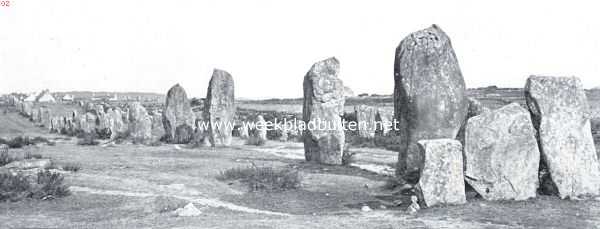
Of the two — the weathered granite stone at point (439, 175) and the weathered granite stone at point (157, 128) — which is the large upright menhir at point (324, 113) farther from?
the weathered granite stone at point (157, 128)

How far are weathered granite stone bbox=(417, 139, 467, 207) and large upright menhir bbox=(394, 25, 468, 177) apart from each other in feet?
7.81

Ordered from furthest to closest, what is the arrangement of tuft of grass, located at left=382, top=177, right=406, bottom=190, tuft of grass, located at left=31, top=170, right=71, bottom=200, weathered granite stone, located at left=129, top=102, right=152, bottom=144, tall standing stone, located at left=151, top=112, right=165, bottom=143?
tall standing stone, located at left=151, top=112, right=165, bottom=143, weathered granite stone, located at left=129, top=102, right=152, bottom=144, tuft of grass, located at left=382, top=177, right=406, bottom=190, tuft of grass, located at left=31, top=170, right=71, bottom=200

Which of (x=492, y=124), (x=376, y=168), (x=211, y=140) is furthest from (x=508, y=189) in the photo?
(x=211, y=140)

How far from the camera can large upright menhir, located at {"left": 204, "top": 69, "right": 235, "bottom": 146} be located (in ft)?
78.2

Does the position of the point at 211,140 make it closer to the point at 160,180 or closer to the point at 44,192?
the point at 160,180

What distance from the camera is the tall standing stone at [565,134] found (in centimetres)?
938

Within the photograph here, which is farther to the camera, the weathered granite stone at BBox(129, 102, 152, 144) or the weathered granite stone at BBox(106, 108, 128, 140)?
the weathered granite stone at BBox(106, 108, 128, 140)

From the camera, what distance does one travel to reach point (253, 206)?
392 inches

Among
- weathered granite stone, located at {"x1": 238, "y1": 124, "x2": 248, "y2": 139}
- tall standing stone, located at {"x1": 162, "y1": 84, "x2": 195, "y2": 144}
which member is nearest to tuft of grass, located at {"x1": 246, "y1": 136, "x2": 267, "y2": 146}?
tall standing stone, located at {"x1": 162, "y1": 84, "x2": 195, "y2": 144}

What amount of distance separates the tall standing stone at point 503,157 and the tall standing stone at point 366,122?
17.6 m

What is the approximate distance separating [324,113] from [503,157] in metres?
7.72

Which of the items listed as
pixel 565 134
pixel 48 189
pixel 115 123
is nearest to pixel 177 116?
pixel 115 123

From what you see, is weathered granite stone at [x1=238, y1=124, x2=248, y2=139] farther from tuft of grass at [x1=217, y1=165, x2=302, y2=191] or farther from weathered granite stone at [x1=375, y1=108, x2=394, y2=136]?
tuft of grass at [x1=217, y1=165, x2=302, y2=191]

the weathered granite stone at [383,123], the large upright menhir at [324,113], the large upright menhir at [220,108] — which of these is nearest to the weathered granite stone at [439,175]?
the large upright menhir at [324,113]
